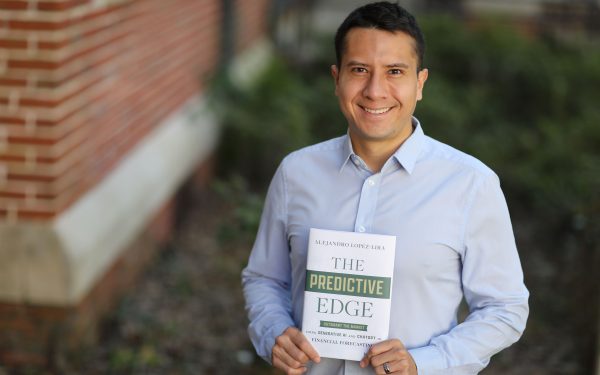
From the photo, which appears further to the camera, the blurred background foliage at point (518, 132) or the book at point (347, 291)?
the blurred background foliage at point (518, 132)

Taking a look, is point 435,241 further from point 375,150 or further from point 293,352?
point 293,352

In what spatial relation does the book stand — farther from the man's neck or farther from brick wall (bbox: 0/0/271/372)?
brick wall (bbox: 0/0/271/372)

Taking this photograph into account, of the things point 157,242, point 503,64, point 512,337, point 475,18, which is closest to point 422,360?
point 512,337

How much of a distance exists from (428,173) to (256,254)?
60cm

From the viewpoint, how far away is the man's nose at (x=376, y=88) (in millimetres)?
2355

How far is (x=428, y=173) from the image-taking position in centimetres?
244

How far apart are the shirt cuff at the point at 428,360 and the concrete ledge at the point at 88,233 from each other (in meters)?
2.59

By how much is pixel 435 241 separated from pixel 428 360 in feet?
1.00

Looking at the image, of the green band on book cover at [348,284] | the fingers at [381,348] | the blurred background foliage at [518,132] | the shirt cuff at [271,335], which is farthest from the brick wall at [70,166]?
the fingers at [381,348]

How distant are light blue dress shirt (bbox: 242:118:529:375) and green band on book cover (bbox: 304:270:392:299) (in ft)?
0.25

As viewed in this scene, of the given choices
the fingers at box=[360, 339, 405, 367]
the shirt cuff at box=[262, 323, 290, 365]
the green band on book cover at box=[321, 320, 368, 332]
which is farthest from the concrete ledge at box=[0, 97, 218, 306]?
the fingers at box=[360, 339, 405, 367]

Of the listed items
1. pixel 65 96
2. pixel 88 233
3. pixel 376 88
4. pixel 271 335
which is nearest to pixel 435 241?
pixel 376 88

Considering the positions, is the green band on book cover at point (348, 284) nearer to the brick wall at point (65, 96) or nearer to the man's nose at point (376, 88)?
the man's nose at point (376, 88)

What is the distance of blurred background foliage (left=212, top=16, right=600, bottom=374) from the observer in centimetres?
563
